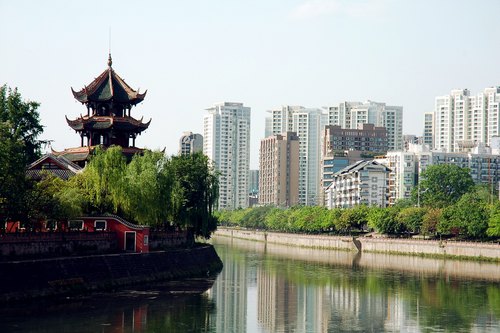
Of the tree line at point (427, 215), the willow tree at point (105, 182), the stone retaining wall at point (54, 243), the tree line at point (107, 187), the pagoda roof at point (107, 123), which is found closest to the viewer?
the stone retaining wall at point (54, 243)

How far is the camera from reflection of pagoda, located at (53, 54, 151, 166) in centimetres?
5709

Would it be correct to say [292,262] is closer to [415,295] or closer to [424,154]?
[415,295]

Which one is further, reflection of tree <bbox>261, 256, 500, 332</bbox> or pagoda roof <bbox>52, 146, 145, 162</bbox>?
pagoda roof <bbox>52, 146, 145, 162</bbox>

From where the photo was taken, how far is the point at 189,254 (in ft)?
172

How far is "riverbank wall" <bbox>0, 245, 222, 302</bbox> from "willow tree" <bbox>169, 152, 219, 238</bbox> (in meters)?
3.67

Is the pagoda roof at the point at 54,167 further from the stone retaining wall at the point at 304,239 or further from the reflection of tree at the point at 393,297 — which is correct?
the stone retaining wall at the point at 304,239

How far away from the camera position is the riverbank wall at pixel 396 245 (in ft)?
232

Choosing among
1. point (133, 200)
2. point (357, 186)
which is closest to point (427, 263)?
point (133, 200)

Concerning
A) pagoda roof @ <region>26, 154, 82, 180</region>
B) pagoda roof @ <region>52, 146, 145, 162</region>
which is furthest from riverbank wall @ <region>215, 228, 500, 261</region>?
pagoda roof @ <region>26, 154, 82, 180</region>

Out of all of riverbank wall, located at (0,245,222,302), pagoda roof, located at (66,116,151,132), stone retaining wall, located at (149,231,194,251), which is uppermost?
pagoda roof, located at (66,116,151,132)

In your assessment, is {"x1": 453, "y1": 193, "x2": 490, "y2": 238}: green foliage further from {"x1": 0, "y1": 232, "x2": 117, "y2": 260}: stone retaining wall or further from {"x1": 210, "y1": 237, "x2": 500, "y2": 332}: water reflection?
{"x1": 0, "y1": 232, "x2": 117, "y2": 260}: stone retaining wall

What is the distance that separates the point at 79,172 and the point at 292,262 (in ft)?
100

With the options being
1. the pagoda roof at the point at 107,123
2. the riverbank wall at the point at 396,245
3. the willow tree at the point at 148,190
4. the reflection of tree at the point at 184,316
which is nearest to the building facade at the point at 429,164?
the riverbank wall at the point at 396,245

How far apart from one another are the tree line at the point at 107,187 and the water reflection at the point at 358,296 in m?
7.59
